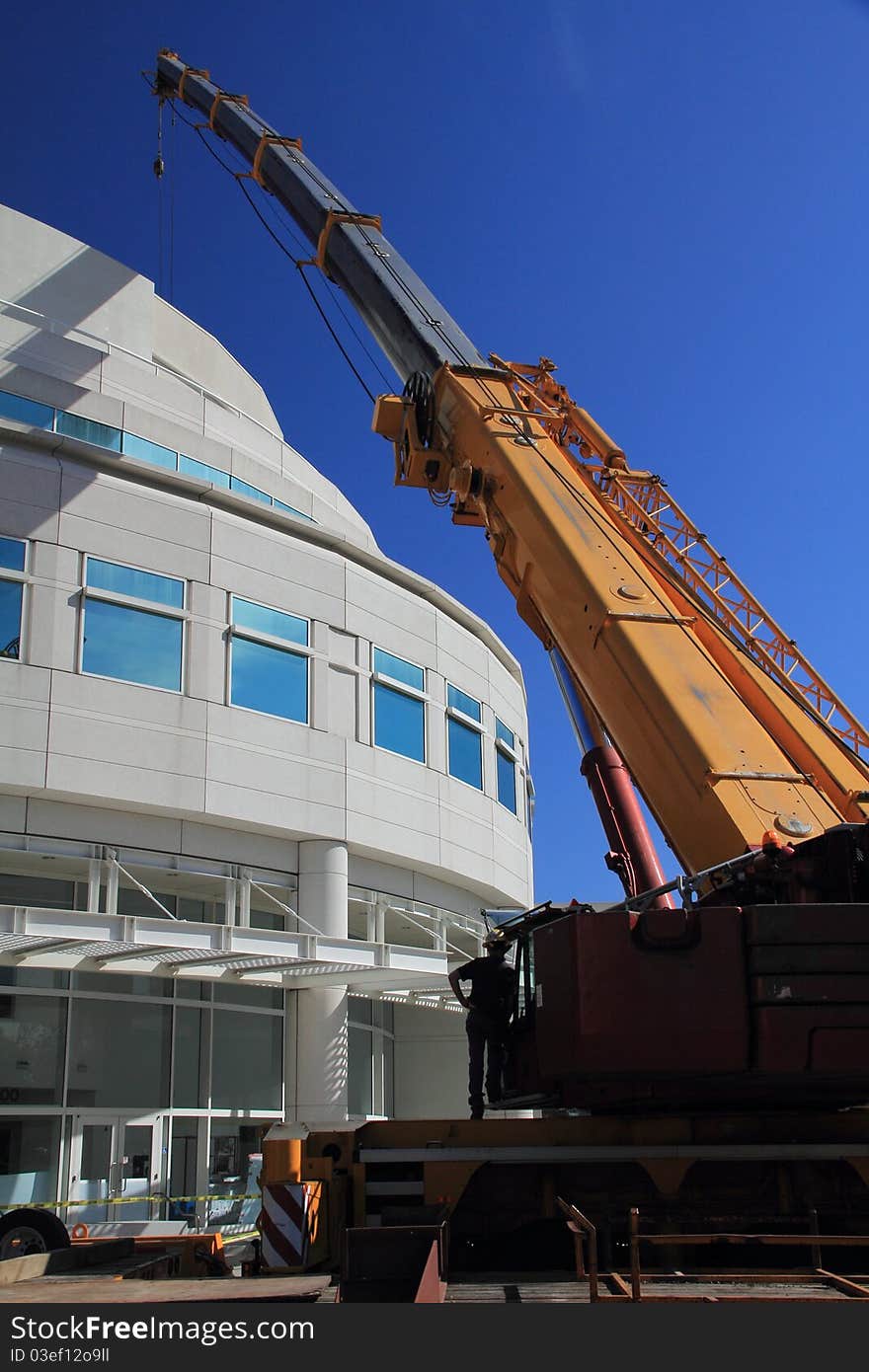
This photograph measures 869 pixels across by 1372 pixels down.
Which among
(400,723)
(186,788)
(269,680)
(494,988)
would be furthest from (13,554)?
(494,988)

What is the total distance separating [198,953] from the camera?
2008 cm

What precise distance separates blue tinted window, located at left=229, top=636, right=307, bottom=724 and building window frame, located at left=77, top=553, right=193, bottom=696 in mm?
1126

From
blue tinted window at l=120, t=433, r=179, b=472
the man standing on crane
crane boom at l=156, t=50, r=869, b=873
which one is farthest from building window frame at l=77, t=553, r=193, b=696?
the man standing on crane

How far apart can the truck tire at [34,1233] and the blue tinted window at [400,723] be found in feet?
50.9

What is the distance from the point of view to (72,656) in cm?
2205

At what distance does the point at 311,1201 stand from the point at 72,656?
14725mm

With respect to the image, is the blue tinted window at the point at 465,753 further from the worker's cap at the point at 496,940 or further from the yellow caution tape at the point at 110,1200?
the worker's cap at the point at 496,940

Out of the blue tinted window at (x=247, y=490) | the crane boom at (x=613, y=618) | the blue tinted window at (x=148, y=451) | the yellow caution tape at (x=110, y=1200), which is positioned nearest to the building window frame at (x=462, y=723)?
the blue tinted window at (x=247, y=490)

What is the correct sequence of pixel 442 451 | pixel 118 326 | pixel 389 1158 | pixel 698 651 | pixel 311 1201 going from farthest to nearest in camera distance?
pixel 118 326 → pixel 442 451 → pixel 698 651 → pixel 389 1158 → pixel 311 1201

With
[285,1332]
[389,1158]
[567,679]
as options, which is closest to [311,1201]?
[389,1158]

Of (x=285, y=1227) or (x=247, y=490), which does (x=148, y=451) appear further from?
(x=285, y=1227)

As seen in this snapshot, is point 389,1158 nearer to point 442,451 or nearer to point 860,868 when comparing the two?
point 860,868

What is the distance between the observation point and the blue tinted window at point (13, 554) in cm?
2195

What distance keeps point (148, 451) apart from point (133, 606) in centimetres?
582
